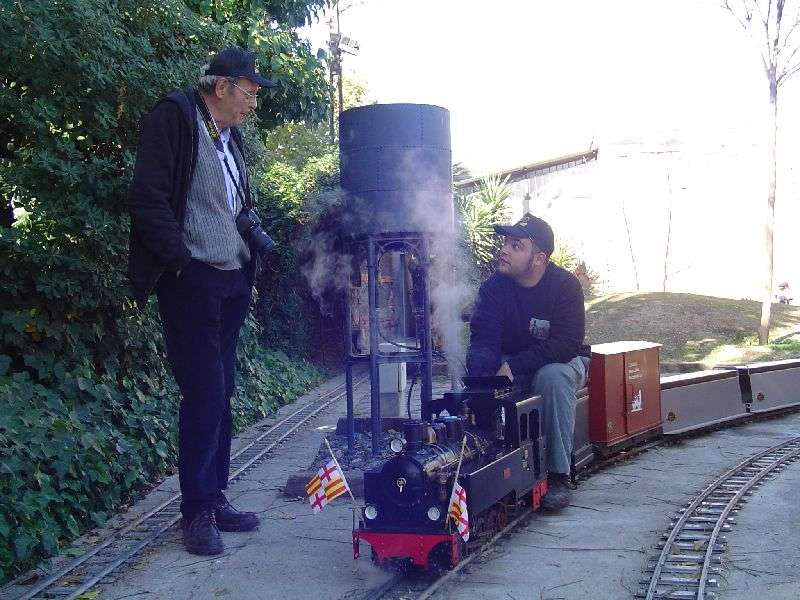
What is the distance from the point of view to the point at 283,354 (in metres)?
12.9

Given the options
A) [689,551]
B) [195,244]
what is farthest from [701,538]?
[195,244]

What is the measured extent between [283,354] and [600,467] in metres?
6.90

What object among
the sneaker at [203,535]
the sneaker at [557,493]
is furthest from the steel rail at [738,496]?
the sneaker at [203,535]

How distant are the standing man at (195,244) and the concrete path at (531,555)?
302 millimetres

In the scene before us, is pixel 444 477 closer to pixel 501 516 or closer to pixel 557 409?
pixel 501 516

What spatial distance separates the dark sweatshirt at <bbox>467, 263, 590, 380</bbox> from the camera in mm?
5531

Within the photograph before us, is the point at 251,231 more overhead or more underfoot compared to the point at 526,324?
more overhead

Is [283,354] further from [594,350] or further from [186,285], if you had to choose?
[186,285]

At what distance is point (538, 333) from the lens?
5648mm

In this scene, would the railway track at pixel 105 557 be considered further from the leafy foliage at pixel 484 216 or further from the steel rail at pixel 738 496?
the leafy foliage at pixel 484 216

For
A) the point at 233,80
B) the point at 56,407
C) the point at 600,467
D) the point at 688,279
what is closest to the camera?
the point at 233,80

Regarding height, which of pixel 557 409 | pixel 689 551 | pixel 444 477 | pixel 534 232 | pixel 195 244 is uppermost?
pixel 534 232

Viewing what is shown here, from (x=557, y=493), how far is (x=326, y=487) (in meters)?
1.92

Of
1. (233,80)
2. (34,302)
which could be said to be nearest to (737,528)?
(233,80)
